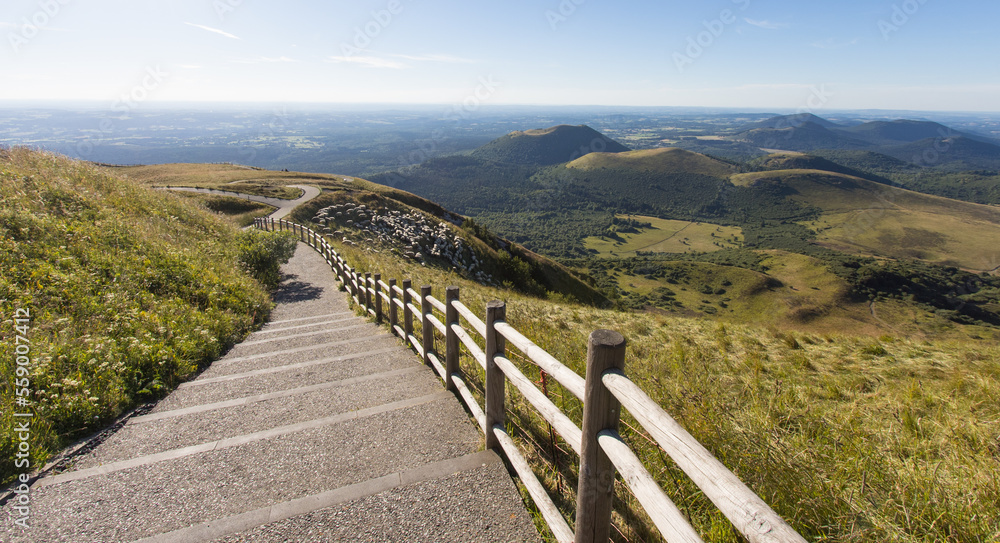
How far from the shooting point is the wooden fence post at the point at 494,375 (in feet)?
12.6

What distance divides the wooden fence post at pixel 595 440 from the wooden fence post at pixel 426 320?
3735mm

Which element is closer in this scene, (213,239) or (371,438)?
(371,438)

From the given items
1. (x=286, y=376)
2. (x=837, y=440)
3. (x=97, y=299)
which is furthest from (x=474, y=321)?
(x=97, y=299)

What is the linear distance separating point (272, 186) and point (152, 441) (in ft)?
144

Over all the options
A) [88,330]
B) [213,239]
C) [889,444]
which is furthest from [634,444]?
[213,239]

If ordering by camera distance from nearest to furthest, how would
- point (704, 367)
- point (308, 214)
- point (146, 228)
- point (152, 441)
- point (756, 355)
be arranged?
point (152, 441), point (704, 367), point (756, 355), point (146, 228), point (308, 214)

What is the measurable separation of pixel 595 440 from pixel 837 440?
2.66m

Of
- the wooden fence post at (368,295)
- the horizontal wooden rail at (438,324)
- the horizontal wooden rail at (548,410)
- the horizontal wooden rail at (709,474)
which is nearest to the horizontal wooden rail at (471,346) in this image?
the horizontal wooden rail at (438,324)

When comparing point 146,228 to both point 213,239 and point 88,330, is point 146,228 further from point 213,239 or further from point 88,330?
point 88,330

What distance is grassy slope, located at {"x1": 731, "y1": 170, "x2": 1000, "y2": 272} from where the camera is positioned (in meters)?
134

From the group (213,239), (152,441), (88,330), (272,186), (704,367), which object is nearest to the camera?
(152,441)

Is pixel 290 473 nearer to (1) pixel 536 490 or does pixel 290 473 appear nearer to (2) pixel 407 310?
(1) pixel 536 490

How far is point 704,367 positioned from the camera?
6328 mm

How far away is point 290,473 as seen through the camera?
147 inches
